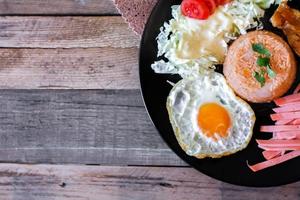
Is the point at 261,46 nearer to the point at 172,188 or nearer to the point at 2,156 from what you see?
the point at 172,188

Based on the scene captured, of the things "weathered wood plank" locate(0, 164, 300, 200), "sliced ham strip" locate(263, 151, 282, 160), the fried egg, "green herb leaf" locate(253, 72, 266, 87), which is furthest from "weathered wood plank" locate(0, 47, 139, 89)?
"sliced ham strip" locate(263, 151, 282, 160)

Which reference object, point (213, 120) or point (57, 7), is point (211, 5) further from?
point (57, 7)

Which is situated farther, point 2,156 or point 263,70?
point 2,156

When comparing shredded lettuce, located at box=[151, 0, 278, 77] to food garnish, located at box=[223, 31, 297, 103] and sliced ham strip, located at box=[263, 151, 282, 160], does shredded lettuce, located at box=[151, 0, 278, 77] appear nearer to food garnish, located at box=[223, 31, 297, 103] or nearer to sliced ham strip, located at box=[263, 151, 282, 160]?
food garnish, located at box=[223, 31, 297, 103]

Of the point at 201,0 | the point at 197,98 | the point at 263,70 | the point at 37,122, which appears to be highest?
the point at 201,0

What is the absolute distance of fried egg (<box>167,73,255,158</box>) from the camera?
8.23 ft

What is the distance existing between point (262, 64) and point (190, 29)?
0.35m

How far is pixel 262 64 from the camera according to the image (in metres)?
2.44

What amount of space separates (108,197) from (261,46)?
0.97 meters

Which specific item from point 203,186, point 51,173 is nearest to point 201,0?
point 203,186

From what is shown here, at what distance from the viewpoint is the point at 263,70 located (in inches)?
98.0

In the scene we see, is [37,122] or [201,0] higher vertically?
[201,0]

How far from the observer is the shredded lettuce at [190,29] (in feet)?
8.43

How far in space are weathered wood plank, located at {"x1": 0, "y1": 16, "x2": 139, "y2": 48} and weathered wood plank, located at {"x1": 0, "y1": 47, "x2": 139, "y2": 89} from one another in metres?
0.03
